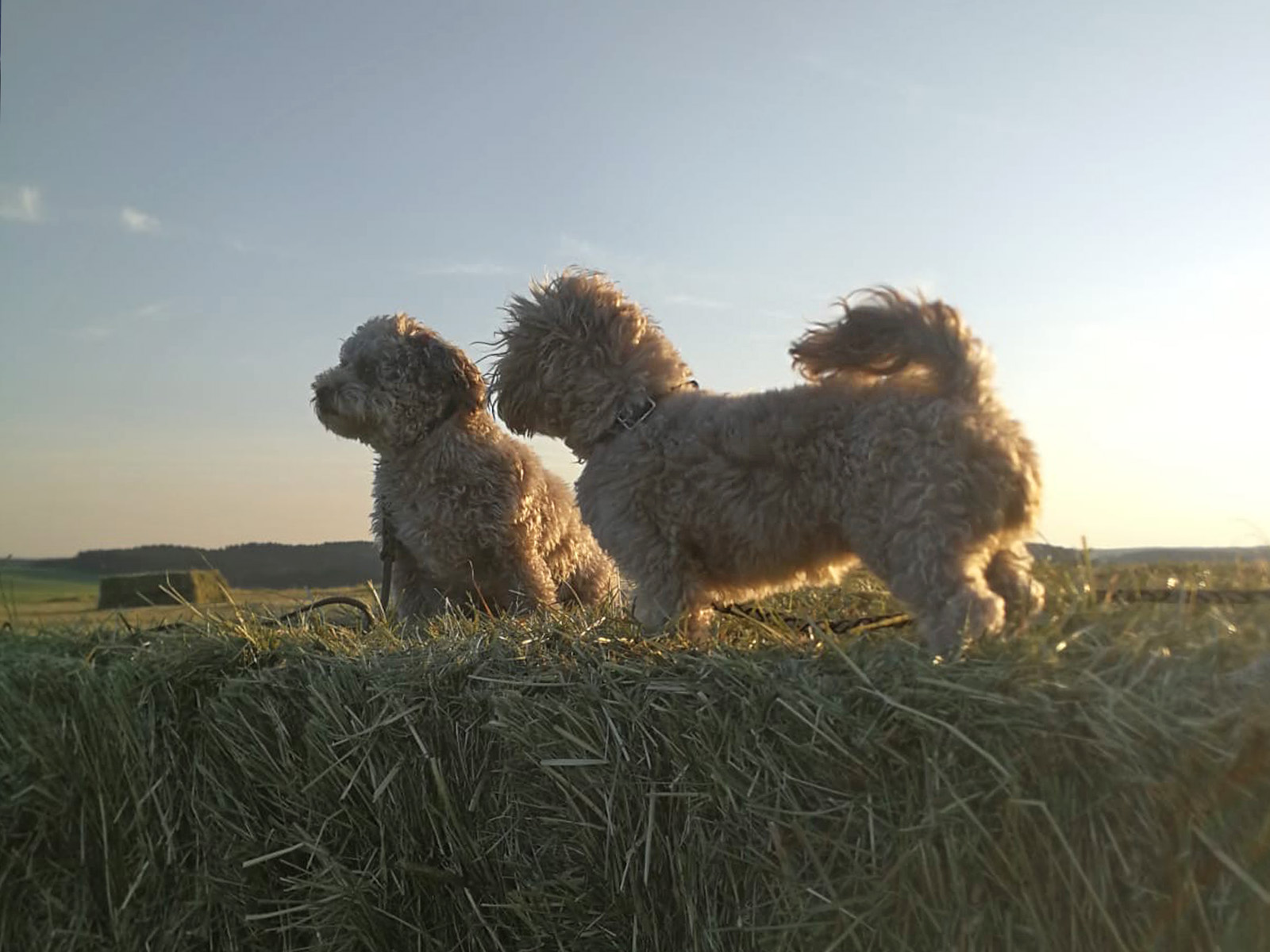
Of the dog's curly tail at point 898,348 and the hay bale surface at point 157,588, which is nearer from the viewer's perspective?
the dog's curly tail at point 898,348

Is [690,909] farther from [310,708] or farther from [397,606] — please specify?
[397,606]

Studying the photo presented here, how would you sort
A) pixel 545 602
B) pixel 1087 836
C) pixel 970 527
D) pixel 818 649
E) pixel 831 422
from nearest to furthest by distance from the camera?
pixel 1087 836 → pixel 818 649 → pixel 970 527 → pixel 831 422 → pixel 545 602

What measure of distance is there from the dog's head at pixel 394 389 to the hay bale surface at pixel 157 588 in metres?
1.19

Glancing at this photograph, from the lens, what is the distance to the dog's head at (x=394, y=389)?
5.54 m

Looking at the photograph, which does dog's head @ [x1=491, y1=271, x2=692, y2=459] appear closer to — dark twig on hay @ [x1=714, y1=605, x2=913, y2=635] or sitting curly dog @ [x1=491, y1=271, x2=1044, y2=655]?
sitting curly dog @ [x1=491, y1=271, x2=1044, y2=655]

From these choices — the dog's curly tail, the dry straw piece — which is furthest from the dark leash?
the dog's curly tail

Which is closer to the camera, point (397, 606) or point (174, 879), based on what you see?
point (174, 879)

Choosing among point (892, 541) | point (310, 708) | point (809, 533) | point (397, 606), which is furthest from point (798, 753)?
point (397, 606)

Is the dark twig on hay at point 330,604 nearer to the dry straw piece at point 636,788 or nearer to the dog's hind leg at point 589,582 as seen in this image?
the dry straw piece at point 636,788

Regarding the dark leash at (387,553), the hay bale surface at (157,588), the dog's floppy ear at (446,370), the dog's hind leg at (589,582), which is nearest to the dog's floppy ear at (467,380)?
the dog's floppy ear at (446,370)

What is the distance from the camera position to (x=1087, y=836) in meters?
2.17

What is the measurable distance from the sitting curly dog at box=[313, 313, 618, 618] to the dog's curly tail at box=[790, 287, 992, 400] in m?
2.37

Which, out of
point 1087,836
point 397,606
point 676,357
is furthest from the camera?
point 397,606

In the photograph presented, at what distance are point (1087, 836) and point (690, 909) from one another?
1.02 m
